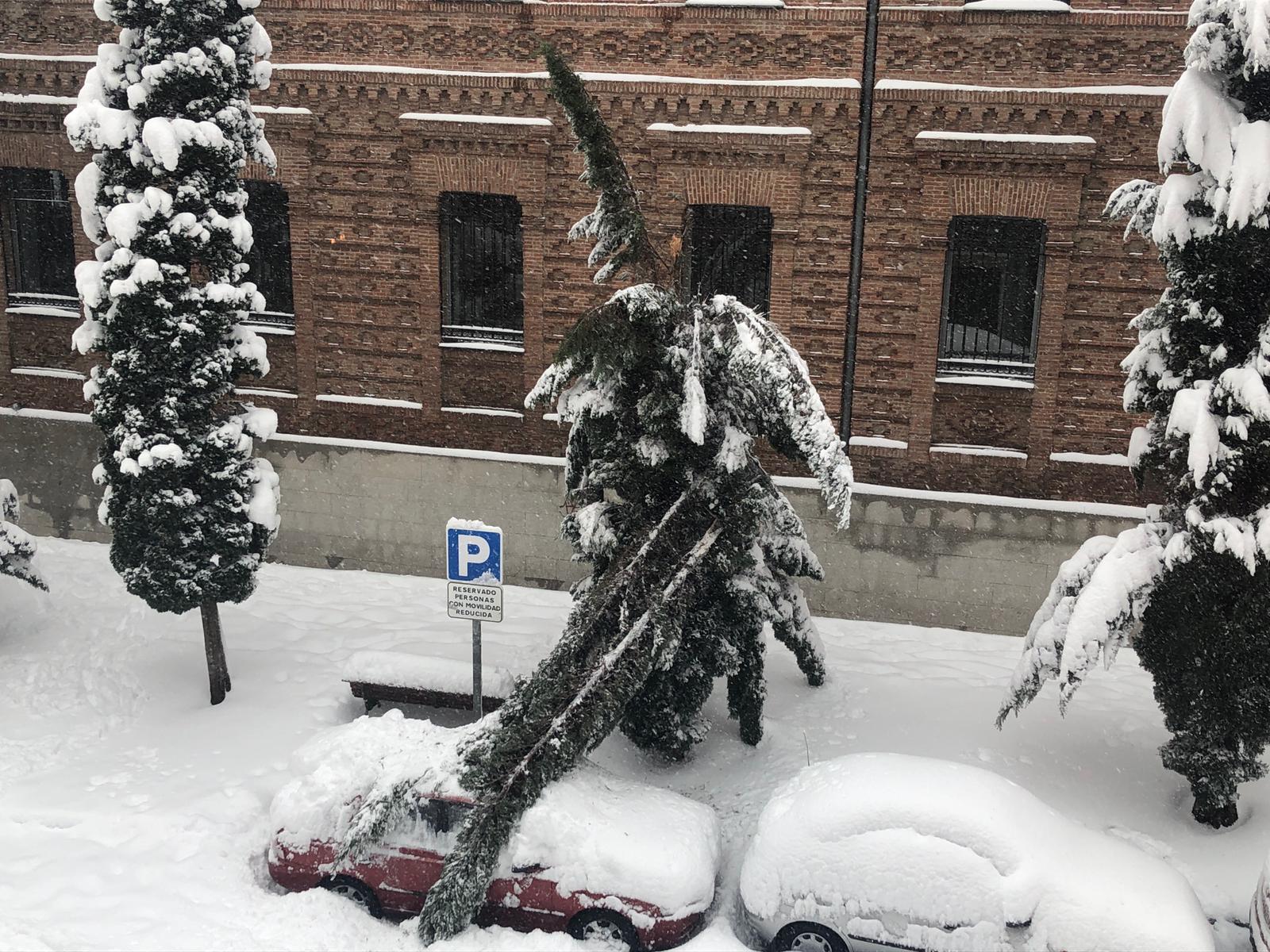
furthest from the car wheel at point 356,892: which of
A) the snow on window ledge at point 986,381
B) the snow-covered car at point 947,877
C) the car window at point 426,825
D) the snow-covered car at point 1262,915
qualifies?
the snow on window ledge at point 986,381

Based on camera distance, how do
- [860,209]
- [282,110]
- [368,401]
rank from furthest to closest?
[368,401] < [282,110] < [860,209]

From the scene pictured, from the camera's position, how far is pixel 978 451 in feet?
36.3

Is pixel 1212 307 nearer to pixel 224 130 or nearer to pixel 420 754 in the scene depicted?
pixel 420 754

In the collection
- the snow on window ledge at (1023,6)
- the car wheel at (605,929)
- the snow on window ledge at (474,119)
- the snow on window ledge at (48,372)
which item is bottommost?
the car wheel at (605,929)

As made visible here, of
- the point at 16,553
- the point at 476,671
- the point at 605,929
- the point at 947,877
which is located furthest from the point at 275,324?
the point at 947,877

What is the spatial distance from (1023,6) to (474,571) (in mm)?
7764

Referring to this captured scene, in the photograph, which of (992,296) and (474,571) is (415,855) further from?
(992,296)

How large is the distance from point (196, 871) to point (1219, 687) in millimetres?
7176

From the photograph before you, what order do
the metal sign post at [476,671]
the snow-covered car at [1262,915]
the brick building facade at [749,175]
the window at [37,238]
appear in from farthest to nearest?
the window at [37,238] < the brick building facade at [749,175] < the metal sign post at [476,671] < the snow-covered car at [1262,915]

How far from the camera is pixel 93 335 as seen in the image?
8383 millimetres

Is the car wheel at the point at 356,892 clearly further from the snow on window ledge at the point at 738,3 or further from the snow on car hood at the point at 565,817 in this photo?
the snow on window ledge at the point at 738,3

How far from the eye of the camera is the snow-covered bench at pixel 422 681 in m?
8.66

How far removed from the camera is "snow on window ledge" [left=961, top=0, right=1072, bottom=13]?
999cm

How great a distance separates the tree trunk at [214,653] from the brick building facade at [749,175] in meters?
3.87
